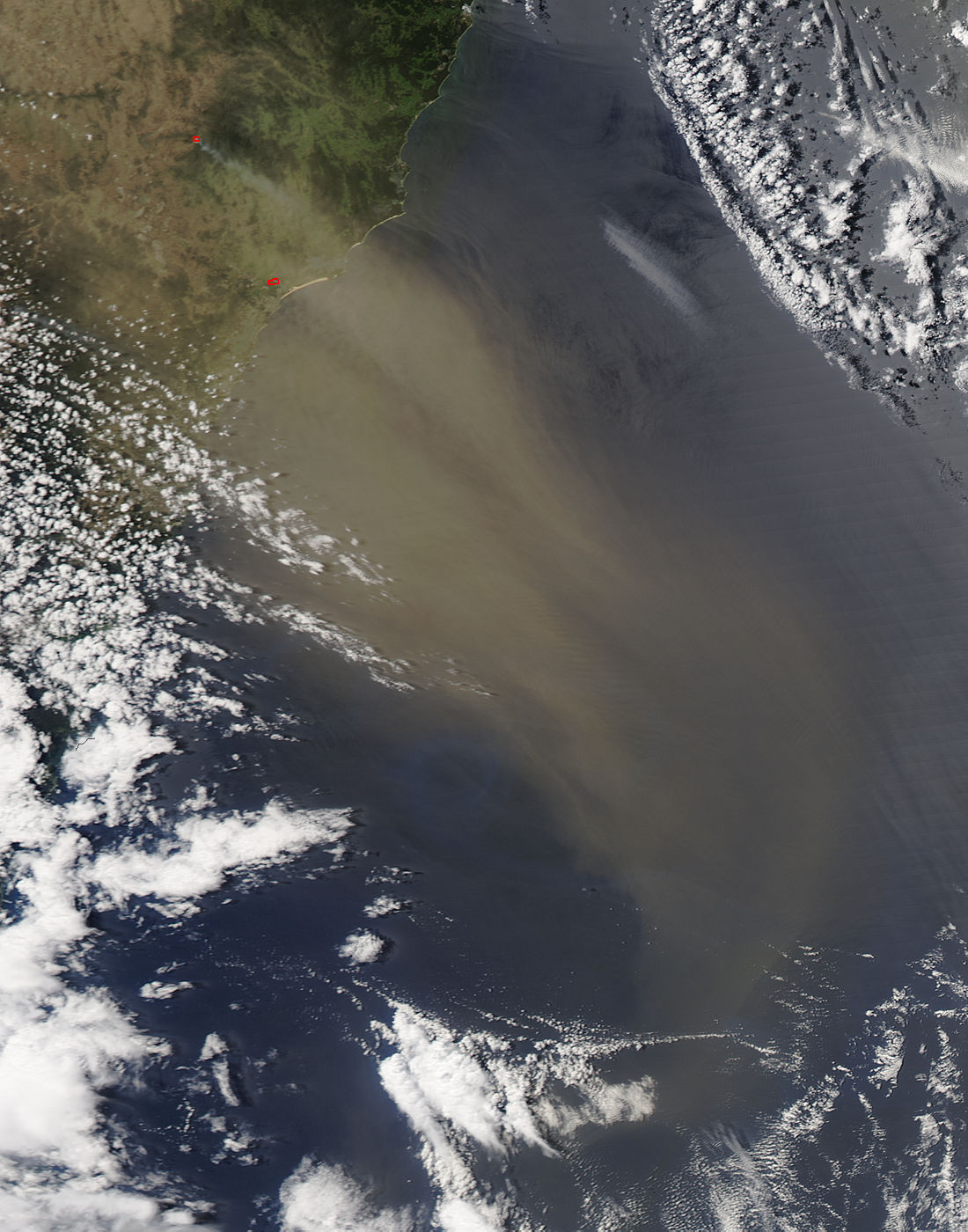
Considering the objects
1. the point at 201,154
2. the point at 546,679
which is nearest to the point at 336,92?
the point at 201,154

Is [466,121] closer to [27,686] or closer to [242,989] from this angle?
[27,686]

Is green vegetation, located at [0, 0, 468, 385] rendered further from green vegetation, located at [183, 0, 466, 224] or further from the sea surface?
the sea surface

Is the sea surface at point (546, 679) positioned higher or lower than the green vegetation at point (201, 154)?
lower

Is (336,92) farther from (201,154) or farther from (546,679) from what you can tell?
(546,679)

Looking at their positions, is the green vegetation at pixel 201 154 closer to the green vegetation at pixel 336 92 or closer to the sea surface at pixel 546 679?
the green vegetation at pixel 336 92

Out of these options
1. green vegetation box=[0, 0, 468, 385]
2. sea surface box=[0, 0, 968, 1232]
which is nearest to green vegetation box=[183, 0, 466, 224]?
green vegetation box=[0, 0, 468, 385]

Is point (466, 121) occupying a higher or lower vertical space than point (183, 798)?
higher

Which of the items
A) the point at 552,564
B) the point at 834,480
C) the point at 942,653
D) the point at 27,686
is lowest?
the point at 942,653

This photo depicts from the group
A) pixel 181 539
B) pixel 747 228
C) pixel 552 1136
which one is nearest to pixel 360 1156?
pixel 552 1136

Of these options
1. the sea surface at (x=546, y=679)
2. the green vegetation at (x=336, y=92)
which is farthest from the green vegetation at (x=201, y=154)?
the sea surface at (x=546, y=679)
